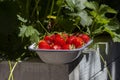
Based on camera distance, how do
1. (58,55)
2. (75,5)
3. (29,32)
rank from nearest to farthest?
1. (58,55)
2. (29,32)
3. (75,5)

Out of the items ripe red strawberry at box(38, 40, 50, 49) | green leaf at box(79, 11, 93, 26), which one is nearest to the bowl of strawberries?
ripe red strawberry at box(38, 40, 50, 49)

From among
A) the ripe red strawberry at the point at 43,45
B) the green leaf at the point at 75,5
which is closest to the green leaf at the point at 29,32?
the ripe red strawberry at the point at 43,45

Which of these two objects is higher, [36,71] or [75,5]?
[75,5]

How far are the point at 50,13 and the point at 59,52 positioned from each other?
0.41m

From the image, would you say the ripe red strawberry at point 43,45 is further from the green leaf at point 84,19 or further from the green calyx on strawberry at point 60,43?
the green leaf at point 84,19

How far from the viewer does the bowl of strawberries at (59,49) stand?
149cm

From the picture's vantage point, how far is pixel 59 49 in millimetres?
1500

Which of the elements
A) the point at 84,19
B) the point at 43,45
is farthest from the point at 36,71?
the point at 84,19

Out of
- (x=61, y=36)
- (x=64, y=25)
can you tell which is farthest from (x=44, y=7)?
(x=61, y=36)

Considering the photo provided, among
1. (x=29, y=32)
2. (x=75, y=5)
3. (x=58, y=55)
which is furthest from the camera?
(x=75, y=5)

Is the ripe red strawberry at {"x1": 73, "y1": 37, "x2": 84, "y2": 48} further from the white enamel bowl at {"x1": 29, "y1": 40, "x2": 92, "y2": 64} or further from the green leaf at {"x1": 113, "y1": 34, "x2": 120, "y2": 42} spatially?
the green leaf at {"x1": 113, "y1": 34, "x2": 120, "y2": 42}

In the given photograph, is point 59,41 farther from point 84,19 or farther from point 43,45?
point 84,19

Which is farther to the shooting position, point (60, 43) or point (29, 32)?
point (29, 32)

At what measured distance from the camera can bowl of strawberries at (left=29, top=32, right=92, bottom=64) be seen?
1.49 metres
